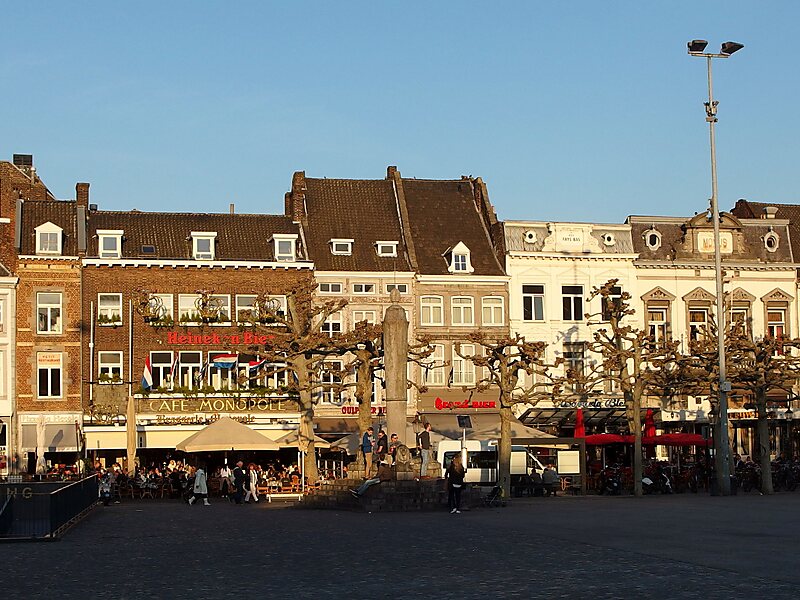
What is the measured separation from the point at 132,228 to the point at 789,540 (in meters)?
45.2

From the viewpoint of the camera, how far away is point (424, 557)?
2130 centimetres

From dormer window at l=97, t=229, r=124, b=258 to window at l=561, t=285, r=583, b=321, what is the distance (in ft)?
71.3

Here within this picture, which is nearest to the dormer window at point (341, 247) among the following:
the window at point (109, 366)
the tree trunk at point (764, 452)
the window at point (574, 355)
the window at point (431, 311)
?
the window at point (431, 311)

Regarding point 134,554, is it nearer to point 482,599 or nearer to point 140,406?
point 482,599

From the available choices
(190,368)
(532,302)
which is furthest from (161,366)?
(532,302)

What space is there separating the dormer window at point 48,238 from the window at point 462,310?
18.8m

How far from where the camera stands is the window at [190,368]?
202 ft

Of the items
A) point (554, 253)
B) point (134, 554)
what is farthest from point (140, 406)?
point (134, 554)

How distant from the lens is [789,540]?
23.5m

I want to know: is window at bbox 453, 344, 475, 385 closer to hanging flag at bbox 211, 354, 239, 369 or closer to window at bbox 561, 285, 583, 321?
window at bbox 561, 285, 583, 321

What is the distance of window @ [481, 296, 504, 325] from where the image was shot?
213 ft

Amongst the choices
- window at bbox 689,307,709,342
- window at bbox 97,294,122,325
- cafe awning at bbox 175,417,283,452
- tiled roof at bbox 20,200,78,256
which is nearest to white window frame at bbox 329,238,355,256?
window at bbox 97,294,122,325

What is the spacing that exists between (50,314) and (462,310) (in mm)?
19444

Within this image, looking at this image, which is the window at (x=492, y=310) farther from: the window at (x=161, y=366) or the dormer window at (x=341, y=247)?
the window at (x=161, y=366)
